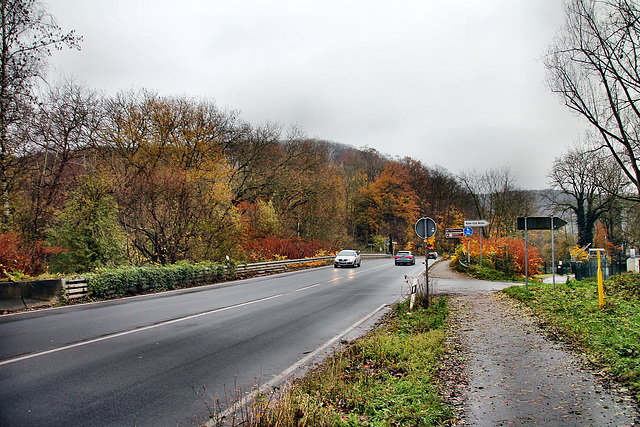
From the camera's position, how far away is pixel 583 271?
2666 centimetres

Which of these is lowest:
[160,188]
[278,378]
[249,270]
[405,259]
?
[405,259]

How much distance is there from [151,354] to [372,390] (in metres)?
3.97

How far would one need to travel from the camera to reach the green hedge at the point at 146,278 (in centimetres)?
1472

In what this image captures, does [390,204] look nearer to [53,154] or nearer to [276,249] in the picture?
[276,249]

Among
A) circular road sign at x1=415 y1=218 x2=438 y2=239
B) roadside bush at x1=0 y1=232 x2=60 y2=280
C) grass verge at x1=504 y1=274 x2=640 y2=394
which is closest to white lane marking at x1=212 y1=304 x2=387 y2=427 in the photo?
circular road sign at x1=415 y1=218 x2=438 y2=239

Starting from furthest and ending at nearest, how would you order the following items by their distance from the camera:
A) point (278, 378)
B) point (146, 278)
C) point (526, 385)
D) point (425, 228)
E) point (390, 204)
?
point (390, 204)
point (146, 278)
point (425, 228)
point (278, 378)
point (526, 385)

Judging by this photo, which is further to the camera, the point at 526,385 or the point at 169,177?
the point at 169,177

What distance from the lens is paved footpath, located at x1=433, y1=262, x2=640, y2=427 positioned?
4492 mm

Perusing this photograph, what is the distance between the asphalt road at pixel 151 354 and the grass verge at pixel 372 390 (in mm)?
775

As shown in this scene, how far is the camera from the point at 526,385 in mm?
5512

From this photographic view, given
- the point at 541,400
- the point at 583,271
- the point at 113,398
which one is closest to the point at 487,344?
the point at 541,400

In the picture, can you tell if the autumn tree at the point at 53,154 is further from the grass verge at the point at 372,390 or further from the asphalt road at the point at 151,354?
the grass verge at the point at 372,390

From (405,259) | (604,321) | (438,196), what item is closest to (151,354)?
(604,321)

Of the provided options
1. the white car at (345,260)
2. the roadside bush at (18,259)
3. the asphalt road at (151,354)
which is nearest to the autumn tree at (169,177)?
the roadside bush at (18,259)
